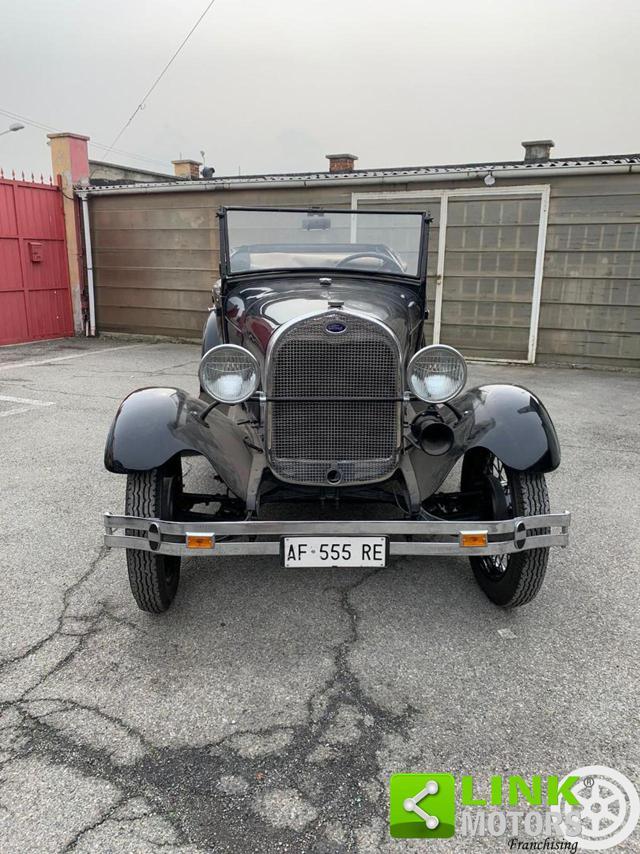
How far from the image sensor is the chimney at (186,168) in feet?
53.7

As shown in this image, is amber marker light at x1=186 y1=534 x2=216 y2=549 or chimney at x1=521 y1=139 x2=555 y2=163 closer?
amber marker light at x1=186 y1=534 x2=216 y2=549

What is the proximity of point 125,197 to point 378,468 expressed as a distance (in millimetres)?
10681

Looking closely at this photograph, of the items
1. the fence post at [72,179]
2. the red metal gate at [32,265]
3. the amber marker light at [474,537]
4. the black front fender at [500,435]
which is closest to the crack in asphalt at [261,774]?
the amber marker light at [474,537]

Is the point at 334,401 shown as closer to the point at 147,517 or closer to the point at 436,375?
the point at 436,375

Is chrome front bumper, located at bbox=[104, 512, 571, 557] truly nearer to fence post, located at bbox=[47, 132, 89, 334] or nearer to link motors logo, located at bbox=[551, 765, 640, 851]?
link motors logo, located at bbox=[551, 765, 640, 851]

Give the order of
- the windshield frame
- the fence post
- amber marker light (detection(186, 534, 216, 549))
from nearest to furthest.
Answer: amber marker light (detection(186, 534, 216, 549)) → the windshield frame → the fence post

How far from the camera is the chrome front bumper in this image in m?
2.43

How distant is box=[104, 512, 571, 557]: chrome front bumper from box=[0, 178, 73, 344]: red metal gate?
9925mm

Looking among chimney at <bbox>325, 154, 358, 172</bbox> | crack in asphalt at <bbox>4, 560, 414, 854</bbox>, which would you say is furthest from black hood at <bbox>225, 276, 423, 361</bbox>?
chimney at <bbox>325, 154, 358, 172</bbox>

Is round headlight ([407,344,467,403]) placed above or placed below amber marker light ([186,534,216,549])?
above

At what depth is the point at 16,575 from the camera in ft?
10.4

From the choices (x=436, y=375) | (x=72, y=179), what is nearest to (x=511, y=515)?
(x=436, y=375)

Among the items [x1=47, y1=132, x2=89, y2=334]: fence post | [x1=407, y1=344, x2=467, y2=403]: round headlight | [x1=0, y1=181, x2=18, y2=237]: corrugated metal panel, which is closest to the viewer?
[x1=407, y1=344, x2=467, y2=403]: round headlight

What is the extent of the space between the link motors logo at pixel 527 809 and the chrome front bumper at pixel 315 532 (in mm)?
807
